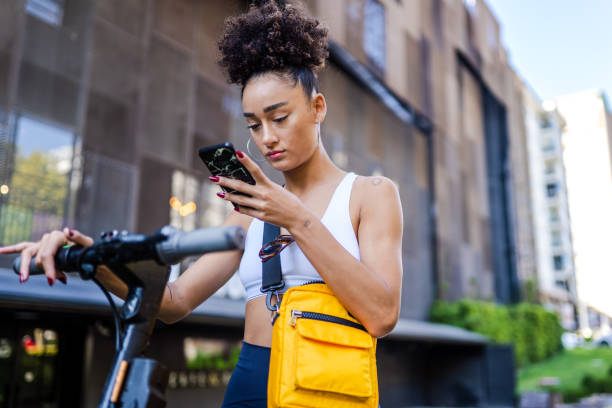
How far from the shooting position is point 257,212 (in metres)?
1.18

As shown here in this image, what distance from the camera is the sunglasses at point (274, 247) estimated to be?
1.48 meters

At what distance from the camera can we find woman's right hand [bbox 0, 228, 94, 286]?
118 centimetres

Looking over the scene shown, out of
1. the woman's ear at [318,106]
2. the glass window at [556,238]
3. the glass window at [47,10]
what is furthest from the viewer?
the glass window at [556,238]

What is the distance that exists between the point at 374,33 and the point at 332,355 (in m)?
15.2

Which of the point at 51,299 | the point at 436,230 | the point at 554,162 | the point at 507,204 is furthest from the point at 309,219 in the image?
the point at 554,162

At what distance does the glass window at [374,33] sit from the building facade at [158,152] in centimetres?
6

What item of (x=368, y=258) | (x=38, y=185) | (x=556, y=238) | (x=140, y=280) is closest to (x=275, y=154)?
(x=368, y=258)

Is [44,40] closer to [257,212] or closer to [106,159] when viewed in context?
[106,159]

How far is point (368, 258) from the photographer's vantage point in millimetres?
1434

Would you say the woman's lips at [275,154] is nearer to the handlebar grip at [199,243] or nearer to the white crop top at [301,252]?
the white crop top at [301,252]

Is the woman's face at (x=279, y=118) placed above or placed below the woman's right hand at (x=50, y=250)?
above

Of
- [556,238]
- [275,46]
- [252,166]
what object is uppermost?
[556,238]

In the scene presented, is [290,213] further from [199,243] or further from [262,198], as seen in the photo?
[199,243]

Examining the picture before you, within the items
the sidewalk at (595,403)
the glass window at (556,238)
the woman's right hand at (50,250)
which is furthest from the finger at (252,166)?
the glass window at (556,238)
